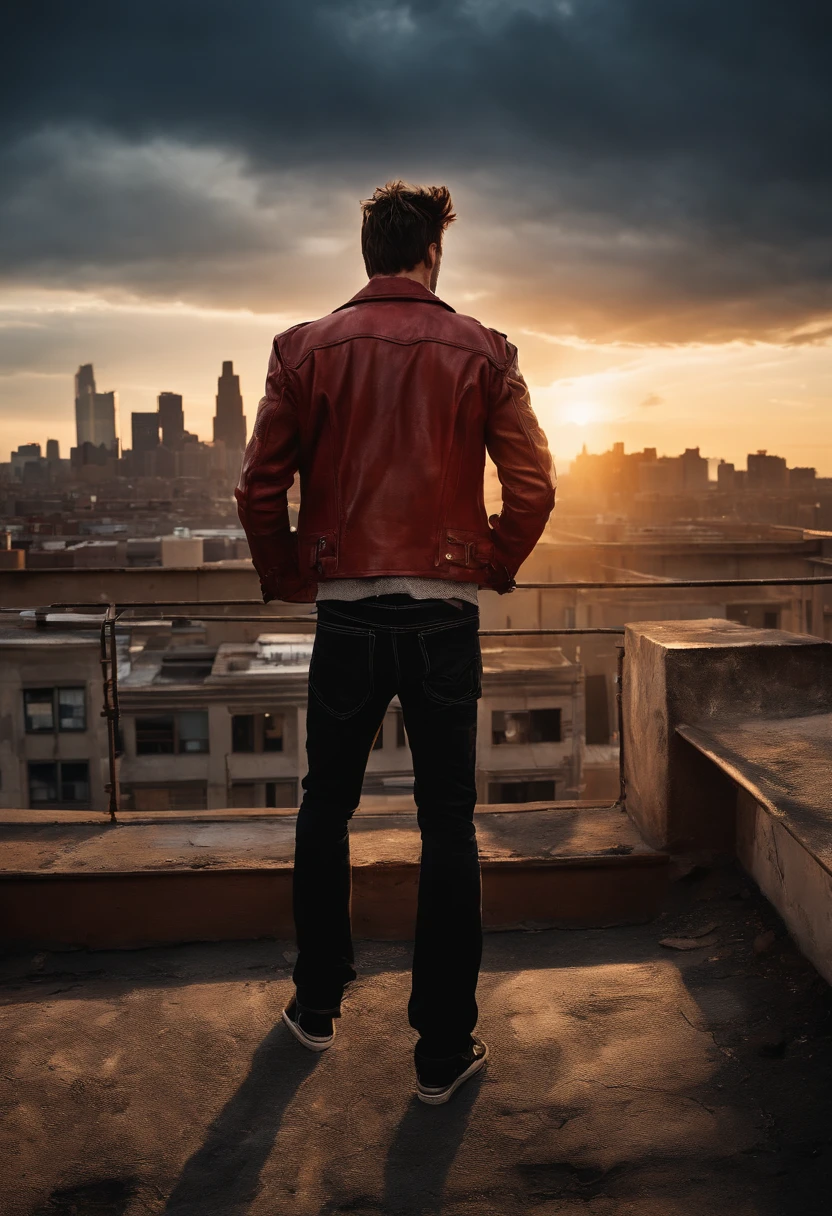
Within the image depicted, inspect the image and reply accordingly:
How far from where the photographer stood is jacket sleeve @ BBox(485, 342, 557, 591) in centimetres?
215

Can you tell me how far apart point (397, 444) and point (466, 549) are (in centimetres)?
28

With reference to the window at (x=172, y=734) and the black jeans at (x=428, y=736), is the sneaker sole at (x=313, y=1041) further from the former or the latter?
the window at (x=172, y=734)

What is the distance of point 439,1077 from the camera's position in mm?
2039

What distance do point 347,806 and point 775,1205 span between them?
1.14 m

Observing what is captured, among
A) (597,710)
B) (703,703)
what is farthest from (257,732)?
(703,703)

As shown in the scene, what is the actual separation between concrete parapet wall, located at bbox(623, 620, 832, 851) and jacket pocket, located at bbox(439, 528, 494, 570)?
123 cm

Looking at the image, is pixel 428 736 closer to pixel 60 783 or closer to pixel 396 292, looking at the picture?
pixel 396 292

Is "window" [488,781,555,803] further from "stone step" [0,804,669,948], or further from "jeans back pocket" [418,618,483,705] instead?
"jeans back pocket" [418,618,483,705]

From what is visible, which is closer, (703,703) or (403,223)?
(403,223)

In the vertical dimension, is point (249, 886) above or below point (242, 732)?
above

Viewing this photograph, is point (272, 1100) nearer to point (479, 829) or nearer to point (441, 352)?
point (479, 829)

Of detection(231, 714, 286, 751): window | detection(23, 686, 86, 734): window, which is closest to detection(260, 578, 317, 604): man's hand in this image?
detection(231, 714, 286, 751): window

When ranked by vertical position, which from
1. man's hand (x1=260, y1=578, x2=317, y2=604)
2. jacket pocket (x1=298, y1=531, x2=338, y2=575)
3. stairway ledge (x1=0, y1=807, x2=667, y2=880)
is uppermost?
jacket pocket (x1=298, y1=531, x2=338, y2=575)

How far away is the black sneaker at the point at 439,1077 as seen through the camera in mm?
2033
